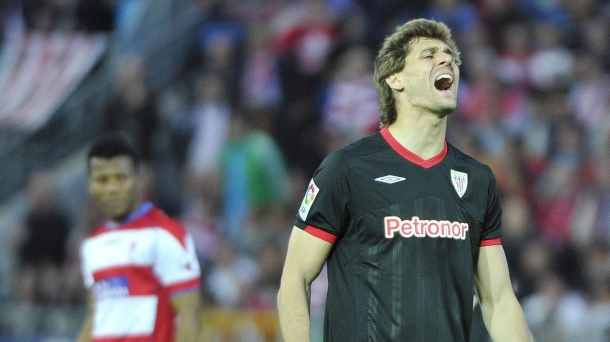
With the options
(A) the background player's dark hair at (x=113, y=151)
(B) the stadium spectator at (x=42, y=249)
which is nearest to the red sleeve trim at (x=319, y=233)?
(A) the background player's dark hair at (x=113, y=151)

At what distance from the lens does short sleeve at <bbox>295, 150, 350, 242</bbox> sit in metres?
3.91

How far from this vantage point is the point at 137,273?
545 centimetres

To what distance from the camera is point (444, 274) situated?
3887 mm

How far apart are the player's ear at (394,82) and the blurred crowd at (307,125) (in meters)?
6.07

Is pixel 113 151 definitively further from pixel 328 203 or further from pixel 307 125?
pixel 307 125

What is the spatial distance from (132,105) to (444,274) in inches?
326

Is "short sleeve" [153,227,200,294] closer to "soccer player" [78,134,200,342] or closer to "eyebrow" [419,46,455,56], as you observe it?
"soccer player" [78,134,200,342]

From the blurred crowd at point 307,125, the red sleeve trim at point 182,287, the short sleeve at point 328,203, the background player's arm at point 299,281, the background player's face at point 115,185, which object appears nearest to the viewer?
the background player's arm at point 299,281

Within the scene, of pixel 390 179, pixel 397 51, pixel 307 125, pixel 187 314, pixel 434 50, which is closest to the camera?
pixel 390 179

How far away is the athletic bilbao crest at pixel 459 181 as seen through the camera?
404 centimetres

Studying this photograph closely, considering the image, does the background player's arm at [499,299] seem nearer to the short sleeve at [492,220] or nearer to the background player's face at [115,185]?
the short sleeve at [492,220]

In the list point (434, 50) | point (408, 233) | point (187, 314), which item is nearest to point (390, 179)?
point (408, 233)

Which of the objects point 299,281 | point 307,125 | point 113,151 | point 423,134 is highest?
point 423,134

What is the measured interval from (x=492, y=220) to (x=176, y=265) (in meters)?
1.95
